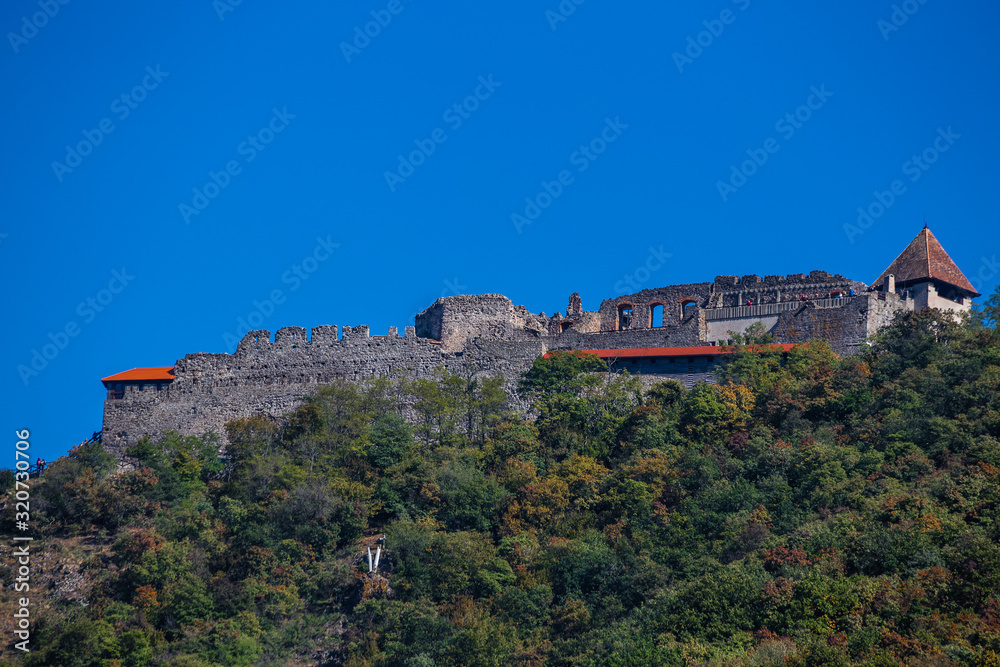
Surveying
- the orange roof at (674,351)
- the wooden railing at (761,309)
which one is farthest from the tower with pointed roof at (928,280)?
the orange roof at (674,351)

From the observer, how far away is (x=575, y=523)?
1444 inches

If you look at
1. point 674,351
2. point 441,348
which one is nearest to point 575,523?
point 674,351

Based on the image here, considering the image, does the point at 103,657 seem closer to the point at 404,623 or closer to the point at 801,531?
the point at 404,623

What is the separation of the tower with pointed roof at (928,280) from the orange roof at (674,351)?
4933mm

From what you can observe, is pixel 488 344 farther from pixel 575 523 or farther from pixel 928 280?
pixel 928 280

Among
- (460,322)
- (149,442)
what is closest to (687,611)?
(460,322)

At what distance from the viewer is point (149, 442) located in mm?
44531

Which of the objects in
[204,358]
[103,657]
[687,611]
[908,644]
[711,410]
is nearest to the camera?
[908,644]

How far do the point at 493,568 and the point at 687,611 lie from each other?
21.1ft

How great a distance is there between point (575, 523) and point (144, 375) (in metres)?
19.5

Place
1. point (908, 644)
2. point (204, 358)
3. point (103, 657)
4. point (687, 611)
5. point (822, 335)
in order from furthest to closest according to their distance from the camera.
→ point (204, 358), point (822, 335), point (103, 657), point (687, 611), point (908, 644)

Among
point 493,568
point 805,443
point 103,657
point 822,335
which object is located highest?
point 822,335

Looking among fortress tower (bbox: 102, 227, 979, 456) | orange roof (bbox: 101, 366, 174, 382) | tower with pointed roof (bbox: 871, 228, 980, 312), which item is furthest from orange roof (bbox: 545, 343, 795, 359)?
orange roof (bbox: 101, 366, 174, 382)

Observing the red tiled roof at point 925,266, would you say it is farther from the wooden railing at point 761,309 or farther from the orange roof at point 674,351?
the orange roof at point 674,351
